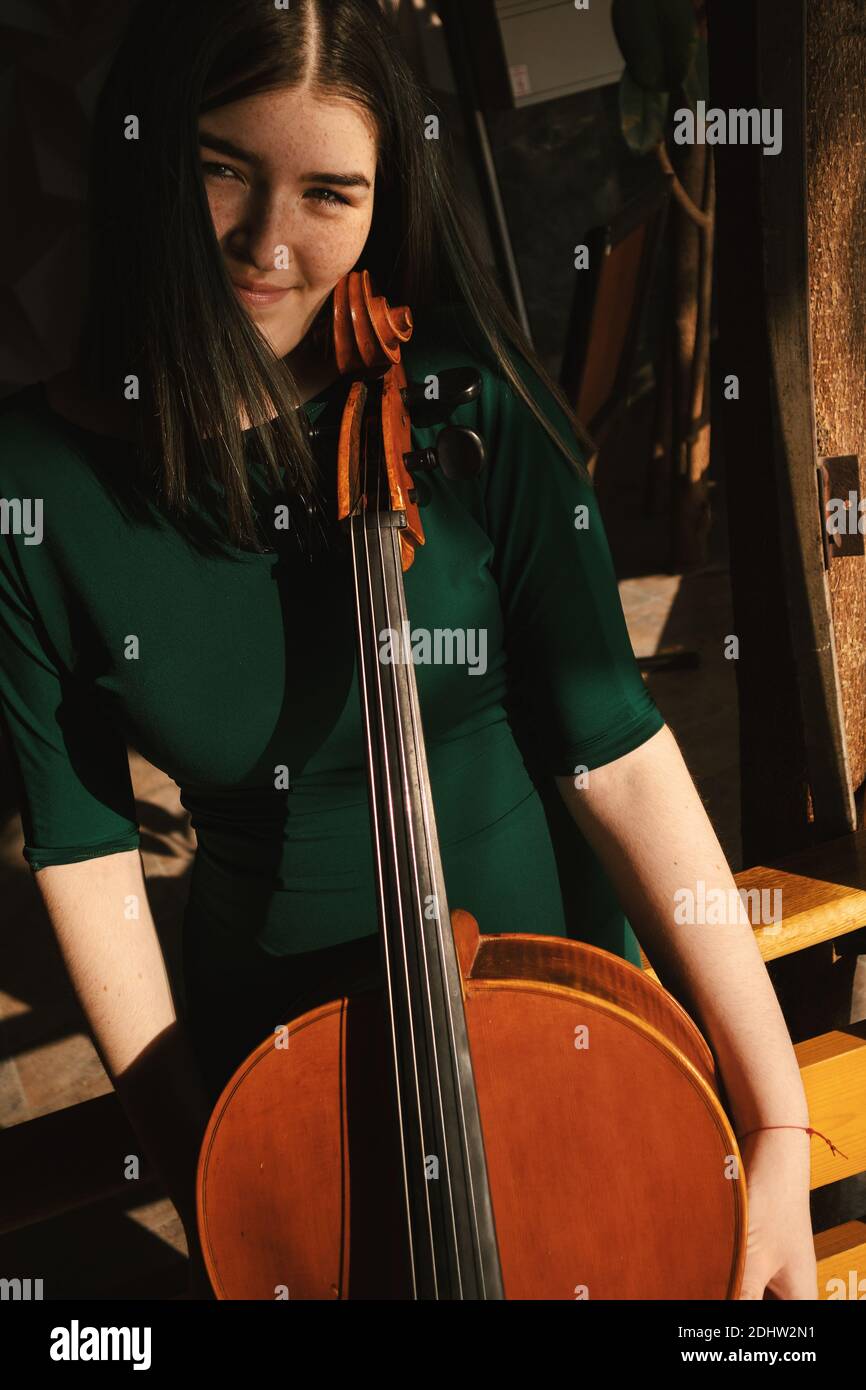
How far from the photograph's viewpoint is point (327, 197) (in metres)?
0.70

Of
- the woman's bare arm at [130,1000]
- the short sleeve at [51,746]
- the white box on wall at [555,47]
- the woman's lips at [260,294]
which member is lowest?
the woman's bare arm at [130,1000]

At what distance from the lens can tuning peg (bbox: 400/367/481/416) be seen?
0.73 metres

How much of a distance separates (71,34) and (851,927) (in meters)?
3.23

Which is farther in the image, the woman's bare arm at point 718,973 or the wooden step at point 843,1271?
the wooden step at point 843,1271

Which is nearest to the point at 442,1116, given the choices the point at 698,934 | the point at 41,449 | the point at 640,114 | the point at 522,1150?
the point at 522,1150

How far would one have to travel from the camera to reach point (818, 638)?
34.7 inches

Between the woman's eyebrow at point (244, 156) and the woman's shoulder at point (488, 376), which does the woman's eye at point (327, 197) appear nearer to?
the woman's eyebrow at point (244, 156)

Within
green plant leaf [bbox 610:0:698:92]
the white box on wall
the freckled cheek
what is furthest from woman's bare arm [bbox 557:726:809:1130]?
the white box on wall

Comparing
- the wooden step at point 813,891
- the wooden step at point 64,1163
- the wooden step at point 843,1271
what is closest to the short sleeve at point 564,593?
the wooden step at point 813,891

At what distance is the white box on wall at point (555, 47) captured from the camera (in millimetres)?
3418

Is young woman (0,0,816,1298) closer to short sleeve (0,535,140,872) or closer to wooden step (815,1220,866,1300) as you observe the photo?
short sleeve (0,535,140,872)

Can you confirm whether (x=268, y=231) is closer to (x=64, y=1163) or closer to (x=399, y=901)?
(x=399, y=901)

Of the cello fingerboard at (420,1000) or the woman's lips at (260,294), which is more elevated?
the woman's lips at (260,294)
